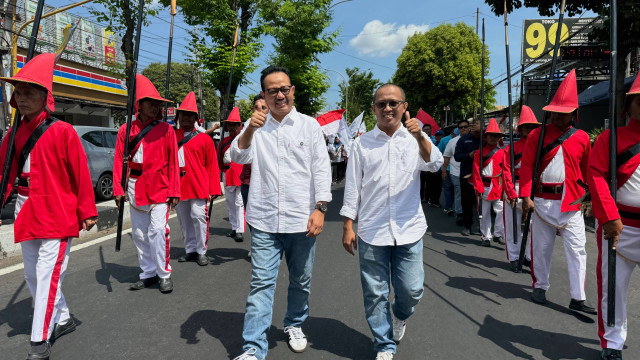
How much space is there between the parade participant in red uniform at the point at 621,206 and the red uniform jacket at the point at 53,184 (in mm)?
3619

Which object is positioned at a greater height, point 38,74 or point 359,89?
point 359,89

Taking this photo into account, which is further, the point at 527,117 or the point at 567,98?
the point at 527,117

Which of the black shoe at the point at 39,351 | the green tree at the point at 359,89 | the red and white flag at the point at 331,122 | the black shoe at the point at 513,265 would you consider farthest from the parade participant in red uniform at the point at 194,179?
the green tree at the point at 359,89

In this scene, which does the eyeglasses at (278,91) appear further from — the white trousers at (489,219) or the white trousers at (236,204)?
the white trousers at (489,219)

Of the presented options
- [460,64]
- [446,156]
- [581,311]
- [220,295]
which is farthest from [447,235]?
[460,64]

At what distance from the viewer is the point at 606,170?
9.72 feet

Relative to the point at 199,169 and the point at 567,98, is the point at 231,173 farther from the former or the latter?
the point at 567,98

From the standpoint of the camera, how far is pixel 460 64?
1332 inches

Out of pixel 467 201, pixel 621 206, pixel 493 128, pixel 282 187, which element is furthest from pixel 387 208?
pixel 467 201

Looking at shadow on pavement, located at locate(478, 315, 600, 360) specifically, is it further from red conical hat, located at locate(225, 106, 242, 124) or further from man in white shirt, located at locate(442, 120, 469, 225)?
man in white shirt, located at locate(442, 120, 469, 225)

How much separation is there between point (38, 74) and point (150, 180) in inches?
60.7

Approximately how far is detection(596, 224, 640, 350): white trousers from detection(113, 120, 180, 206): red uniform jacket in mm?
3811

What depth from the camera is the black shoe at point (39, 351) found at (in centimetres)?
294

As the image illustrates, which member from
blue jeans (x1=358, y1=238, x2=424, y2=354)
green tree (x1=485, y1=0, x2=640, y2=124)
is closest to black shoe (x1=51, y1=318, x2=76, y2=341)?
blue jeans (x1=358, y1=238, x2=424, y2=354)
